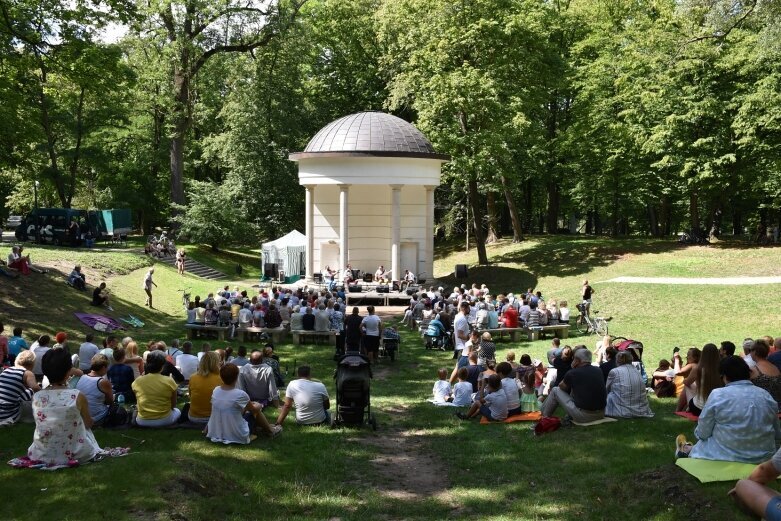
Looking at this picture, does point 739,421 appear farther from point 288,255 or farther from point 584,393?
point 288,255

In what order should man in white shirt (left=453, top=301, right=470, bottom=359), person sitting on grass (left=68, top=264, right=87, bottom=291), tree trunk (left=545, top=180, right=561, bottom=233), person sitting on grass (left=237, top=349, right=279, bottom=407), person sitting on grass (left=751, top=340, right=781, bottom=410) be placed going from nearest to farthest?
person sitting on grass (left=751, top=340, right=781, bottom=410), person sitting on grass (left=237, top=349, right=279, bottom=407), man in white shirt (left=453, top=301, right=470, bottom=359), person sitting on grass (left=68, top=264, right=87, bottom=291), tree trunk (left=545, top=180, right=561, bottom=233)

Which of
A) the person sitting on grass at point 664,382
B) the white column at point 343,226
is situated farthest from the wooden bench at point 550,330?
the white column at point 343,226

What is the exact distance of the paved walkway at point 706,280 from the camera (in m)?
29.1

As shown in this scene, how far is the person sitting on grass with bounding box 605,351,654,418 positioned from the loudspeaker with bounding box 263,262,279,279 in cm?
2956

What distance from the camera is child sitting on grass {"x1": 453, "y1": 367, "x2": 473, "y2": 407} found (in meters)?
13.7

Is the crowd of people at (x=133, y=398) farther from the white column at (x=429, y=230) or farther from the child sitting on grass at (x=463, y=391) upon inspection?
the white column at (x=429, y=230)

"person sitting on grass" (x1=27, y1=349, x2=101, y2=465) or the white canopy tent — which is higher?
the white canopy tent

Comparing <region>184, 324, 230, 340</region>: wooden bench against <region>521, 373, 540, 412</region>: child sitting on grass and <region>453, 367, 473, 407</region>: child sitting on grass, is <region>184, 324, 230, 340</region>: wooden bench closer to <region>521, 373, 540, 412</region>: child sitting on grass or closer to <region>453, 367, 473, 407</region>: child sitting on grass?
<region>453, 367, 473, 407</region>: child sitting on grass

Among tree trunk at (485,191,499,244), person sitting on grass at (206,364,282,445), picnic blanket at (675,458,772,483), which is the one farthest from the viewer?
tree trunk at (485,191,499,244)

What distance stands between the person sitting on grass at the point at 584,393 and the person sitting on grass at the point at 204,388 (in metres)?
5.11

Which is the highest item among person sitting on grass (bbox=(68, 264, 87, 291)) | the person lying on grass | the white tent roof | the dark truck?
the dark truck

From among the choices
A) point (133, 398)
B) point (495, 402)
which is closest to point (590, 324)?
point (495, 402)

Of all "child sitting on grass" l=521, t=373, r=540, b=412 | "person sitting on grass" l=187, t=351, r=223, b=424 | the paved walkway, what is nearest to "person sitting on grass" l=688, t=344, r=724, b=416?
"child sitting on grass" l=521, t=373, r=540, b=412

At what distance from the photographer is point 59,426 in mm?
8352
